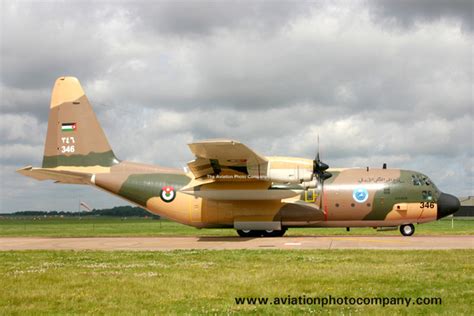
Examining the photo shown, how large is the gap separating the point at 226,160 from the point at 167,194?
5.30 m

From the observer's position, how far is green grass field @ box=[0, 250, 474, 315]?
10.4 metres

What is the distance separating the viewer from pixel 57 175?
105 ft

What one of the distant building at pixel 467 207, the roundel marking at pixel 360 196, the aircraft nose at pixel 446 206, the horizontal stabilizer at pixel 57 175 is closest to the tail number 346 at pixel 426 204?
the aircraft nose at pixel 446 206

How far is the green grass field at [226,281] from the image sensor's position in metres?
10.4

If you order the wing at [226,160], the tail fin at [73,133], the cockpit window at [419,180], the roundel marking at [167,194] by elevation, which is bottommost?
the roundel marking at [167,194]

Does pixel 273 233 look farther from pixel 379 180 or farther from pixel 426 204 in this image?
pixel 426 204

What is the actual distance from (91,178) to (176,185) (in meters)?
5.32

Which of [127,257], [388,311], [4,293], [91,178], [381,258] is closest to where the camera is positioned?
[388,311]

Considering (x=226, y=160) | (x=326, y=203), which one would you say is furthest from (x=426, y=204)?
(x=226, y=160)

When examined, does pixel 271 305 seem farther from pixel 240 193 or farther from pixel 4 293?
pixel 240 193

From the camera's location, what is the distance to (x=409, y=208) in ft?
97.0

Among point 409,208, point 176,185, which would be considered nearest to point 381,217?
point 409,208

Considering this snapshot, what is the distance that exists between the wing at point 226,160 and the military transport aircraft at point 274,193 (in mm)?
55

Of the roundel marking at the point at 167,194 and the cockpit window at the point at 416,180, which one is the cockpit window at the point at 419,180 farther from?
the roundel marking at the point at 167,194
